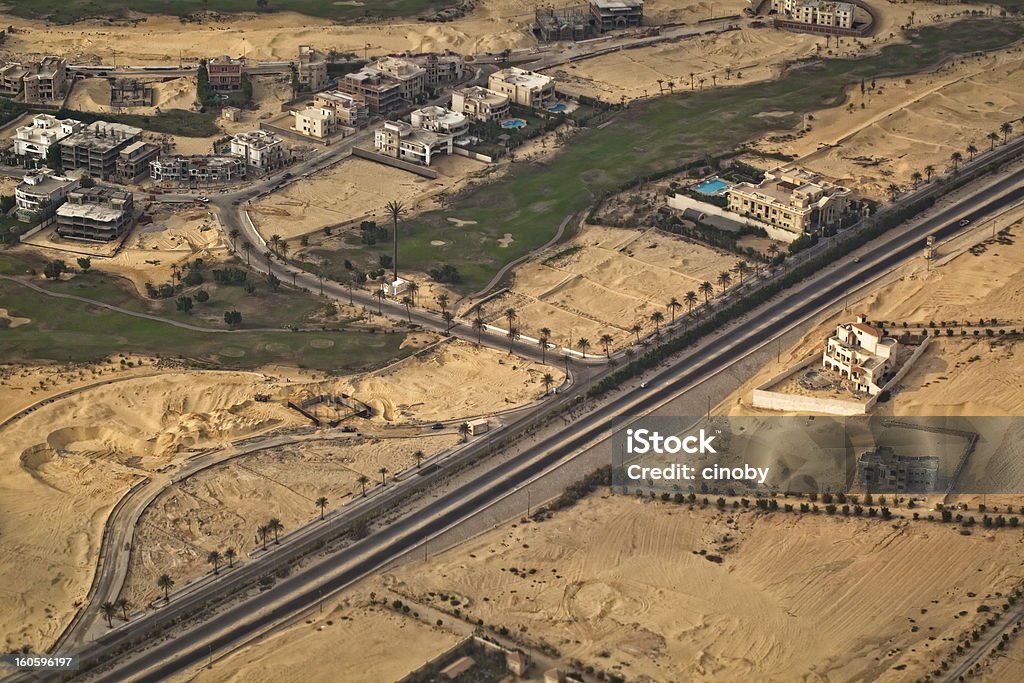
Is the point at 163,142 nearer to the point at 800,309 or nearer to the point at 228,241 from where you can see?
the point at 228,241

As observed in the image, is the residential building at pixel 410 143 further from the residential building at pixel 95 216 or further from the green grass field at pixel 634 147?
the residential building at pixel 95 216

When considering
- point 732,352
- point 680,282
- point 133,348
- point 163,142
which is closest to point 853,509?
point 732,352

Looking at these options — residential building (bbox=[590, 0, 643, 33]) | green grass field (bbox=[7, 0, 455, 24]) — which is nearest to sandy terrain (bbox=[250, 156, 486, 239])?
residential building (bbox=[590, 0, 643, 33])

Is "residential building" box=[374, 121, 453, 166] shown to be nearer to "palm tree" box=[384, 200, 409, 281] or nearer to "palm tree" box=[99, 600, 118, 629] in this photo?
"palm tree" box=[384, 200, 409, 281]

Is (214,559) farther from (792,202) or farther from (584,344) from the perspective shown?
(792,202)

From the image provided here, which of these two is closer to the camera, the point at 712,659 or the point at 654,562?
the point at 712,659

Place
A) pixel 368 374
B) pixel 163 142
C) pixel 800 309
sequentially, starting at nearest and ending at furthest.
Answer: pixel 368 374 < pixel 800 309 < pixel 163 142

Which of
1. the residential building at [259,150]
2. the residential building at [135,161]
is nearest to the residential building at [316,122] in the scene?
the residential building at [259,150]
